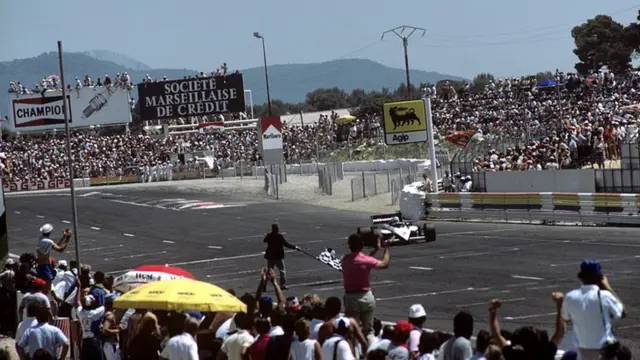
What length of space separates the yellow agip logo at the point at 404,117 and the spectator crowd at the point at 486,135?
2898 mm

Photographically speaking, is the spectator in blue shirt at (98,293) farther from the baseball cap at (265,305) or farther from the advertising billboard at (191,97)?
the advertising billboard at (191,97)

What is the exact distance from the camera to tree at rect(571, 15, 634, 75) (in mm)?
101000

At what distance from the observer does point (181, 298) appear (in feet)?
40.4

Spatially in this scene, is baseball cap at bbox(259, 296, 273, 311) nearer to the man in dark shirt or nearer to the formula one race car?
the man in dark shirt

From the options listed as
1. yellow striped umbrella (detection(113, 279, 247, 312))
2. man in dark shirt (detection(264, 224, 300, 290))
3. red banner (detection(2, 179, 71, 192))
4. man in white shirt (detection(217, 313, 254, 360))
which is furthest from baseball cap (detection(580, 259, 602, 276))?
red banner (detection(2, 179, 71, 192))

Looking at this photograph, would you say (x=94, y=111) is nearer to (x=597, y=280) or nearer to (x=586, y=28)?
(x=586, y=28)

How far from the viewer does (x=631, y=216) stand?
32.4 metres

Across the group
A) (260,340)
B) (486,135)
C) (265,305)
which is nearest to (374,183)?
(486,135)

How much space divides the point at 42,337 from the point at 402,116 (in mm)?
37463

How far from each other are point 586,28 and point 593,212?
84.6 metres

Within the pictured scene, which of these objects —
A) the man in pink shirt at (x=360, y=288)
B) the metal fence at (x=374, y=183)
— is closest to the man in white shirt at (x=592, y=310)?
the man in pink shirt at (x=360, y=288)

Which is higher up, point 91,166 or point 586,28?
point 586,28

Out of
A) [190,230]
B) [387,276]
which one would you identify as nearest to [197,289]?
[387,276]

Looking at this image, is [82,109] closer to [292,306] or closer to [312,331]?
[292,306]
